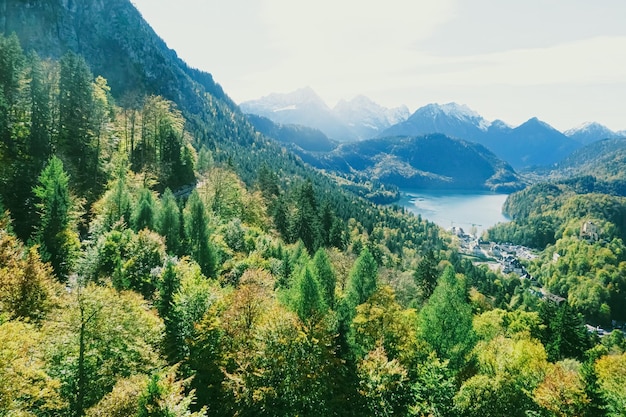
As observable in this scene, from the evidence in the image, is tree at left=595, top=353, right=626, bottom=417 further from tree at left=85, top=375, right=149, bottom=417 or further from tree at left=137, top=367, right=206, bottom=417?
tree at left=85, top=375, right=149, bottom=417

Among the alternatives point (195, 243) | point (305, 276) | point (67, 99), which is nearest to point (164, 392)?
point (305, 276)

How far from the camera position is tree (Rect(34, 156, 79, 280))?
4507 cm

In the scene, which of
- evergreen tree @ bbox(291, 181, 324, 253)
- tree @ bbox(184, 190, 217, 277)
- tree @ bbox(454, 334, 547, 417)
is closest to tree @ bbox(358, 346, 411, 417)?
tree @ bbox(454, 334, 547, 417)

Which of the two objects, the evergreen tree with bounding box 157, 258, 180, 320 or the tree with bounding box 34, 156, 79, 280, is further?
the tree with bounding box 34, 156, 79, 280

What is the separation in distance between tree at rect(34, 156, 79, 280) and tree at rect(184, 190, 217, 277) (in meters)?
15.9

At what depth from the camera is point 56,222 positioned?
47.5 meters

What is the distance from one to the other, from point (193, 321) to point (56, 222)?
2577 cm

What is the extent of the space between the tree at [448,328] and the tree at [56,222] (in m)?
41.0

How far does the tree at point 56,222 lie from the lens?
45072mm

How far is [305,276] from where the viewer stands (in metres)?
43.1

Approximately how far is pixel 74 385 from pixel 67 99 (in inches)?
2320

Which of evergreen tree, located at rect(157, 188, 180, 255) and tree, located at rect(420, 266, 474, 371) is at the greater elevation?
evergreen tree, located at rect(157, 188, 180, 255)

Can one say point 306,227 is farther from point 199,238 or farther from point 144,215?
point 144,215

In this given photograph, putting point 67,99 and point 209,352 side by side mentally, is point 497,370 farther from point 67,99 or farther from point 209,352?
point 67,99
